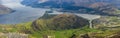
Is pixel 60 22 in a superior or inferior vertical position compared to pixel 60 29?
superior

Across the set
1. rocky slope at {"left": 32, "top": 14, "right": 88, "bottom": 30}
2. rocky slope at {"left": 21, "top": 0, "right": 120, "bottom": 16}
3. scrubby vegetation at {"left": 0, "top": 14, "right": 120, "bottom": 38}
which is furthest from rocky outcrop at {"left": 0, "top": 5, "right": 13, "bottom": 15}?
rocky slope at {"left": 32, "top": 14, "right": 88, "bottom": 30}

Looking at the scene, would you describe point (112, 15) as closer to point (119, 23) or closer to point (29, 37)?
point (119, 23)

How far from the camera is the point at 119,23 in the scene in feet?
147

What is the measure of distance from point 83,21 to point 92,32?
4.39 meters

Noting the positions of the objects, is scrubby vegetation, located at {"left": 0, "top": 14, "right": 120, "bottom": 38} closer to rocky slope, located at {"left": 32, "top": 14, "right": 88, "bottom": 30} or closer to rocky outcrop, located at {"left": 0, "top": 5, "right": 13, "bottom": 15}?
rocky slope, located at {"left": 32, "top": 14, "right": 88, "bottom": 30}

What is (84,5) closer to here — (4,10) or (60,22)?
(60,22)

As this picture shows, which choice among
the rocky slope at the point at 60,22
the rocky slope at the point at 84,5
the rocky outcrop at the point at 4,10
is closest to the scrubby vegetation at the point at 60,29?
the rocky slope at the point at 60,22

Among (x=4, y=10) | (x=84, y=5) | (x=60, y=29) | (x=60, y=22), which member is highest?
(x=4, y=10)

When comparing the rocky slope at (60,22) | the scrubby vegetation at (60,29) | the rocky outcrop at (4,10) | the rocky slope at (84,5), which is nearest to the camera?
the scrubby vegetation at (60,29)

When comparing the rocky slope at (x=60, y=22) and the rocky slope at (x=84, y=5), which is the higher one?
the rocky slope at (x=84, y=5)

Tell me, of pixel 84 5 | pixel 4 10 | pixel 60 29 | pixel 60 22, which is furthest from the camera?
pixel 84 5

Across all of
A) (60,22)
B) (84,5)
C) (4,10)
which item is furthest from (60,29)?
(84,5)

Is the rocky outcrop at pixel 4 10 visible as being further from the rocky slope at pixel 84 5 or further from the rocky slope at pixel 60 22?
the rocky slope at pixel 60 22

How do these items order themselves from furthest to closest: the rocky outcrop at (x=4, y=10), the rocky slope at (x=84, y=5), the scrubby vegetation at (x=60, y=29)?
the rocky slope at (x=84, y=5) < the rocky outcrop at (x=4, y=10) < the scrubby vegetation at (x=60, y=29)
